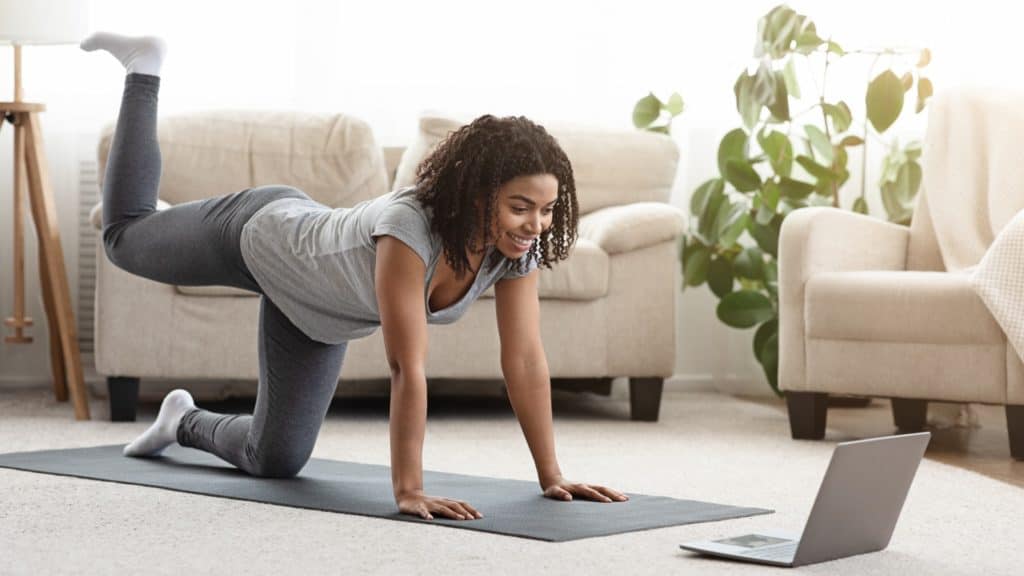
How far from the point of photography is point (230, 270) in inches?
93.0

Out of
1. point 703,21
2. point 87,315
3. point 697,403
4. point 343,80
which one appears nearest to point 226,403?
point 87,315

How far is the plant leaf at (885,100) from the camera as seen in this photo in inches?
157

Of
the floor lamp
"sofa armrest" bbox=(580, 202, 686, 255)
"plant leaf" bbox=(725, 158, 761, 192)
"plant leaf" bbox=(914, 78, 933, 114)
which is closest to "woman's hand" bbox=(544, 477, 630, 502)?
"sofa armrest" bbox=(580, 202, 686, 255)

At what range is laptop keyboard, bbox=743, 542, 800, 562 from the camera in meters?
1.77

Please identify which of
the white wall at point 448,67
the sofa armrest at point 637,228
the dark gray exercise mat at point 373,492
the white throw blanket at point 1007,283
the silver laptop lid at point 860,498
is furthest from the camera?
the white wall at point 448,67

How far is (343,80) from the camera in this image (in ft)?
14.5

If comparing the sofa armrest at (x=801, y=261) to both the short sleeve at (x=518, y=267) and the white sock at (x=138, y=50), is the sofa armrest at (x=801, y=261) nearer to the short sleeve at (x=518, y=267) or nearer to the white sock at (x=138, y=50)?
the short sleeve at (x=518, y=267)

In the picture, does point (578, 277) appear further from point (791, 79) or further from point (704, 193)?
point (791, 79)

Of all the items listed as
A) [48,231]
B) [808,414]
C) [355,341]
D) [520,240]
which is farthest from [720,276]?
[520,240]

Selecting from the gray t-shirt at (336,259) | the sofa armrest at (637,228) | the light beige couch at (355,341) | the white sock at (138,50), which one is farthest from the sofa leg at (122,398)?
the gray t-shirt at (336,259)

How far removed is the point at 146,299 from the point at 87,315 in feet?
2.73

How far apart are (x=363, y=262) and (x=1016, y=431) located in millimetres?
1606

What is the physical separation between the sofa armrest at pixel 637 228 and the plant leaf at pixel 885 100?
715mm

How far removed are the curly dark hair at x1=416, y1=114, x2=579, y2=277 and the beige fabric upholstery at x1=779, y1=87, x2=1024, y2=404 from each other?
129 cm
